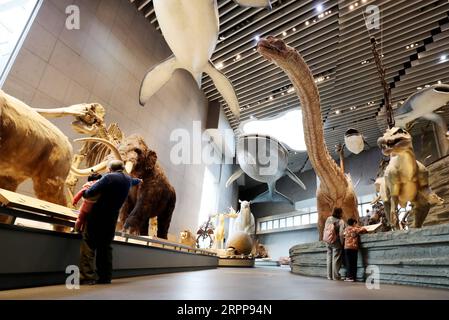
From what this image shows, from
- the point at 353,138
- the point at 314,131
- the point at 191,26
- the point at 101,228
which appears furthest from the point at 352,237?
the point at 191,26

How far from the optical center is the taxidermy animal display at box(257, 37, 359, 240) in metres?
4.67

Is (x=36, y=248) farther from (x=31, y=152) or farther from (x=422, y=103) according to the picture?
(x=422, y=103)

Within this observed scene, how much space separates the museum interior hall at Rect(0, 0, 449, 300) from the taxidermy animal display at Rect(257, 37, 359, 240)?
0.03m

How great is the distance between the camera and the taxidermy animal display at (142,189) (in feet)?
13.1

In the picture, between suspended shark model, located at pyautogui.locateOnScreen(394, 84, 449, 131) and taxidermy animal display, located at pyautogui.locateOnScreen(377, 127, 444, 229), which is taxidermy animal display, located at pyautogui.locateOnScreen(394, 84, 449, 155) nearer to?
suspended shark model, located at pyautogui.locateOnScreen(394, 84, 449, 131)

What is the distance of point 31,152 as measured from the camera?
2.34 meters

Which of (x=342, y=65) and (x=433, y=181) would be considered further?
(x=342, y=65)

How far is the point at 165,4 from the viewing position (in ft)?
14.4

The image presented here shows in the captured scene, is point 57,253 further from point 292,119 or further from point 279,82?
point 292,119

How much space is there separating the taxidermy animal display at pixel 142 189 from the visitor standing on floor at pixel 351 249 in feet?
10.2

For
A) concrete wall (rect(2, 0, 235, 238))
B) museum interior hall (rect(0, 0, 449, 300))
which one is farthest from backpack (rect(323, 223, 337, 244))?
concrete wall (rect(2, 0, 235, 238))

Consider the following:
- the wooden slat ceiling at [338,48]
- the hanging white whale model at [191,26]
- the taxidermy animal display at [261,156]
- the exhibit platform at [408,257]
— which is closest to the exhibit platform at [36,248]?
the exhibit platform at [408,257]

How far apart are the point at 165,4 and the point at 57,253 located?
4147 millimetres
